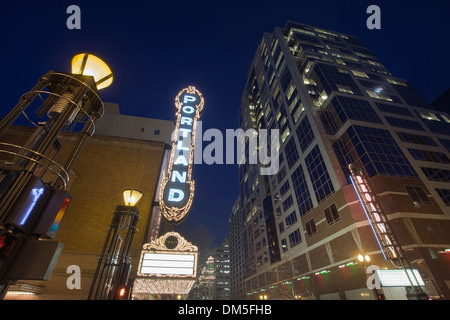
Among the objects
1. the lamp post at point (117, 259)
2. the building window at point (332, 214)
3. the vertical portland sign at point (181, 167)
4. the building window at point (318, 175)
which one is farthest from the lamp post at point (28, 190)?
the building window at point (318, 175)

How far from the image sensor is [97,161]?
64.3 feet

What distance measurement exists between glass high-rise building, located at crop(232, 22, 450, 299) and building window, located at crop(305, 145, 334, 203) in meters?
0.16

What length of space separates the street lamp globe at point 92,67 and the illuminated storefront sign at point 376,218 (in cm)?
2570

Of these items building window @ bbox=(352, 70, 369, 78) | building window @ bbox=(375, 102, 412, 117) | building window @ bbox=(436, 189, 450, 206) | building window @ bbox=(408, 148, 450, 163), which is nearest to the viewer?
building window @ bbox=(436, 189, 450, 206)

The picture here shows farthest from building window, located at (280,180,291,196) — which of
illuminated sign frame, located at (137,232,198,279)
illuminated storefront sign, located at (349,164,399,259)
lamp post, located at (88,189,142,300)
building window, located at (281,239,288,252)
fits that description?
lamp post, located at (88,189,142,300)

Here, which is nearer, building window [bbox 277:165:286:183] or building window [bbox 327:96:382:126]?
building window [bbox 327:96:382:126]

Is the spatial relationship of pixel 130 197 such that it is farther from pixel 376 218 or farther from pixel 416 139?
pixel 416 139

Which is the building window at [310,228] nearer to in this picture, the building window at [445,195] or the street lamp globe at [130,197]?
the building window at [445,195]

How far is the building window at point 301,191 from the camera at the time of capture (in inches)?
1417

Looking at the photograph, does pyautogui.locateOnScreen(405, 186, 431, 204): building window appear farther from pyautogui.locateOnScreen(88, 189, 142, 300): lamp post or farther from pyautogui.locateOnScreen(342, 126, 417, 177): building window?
pyautogui.locateOnScreen(88, 189, 142, 300): lamp post

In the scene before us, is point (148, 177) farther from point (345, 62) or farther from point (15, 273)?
point (345, 62)

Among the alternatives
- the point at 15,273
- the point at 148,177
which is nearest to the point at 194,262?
the point at 15,273

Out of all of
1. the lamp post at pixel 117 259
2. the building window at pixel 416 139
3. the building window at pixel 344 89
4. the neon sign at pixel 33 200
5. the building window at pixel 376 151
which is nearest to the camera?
the neon sign at pixel 33 200

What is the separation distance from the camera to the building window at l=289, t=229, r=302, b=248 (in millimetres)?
37150
